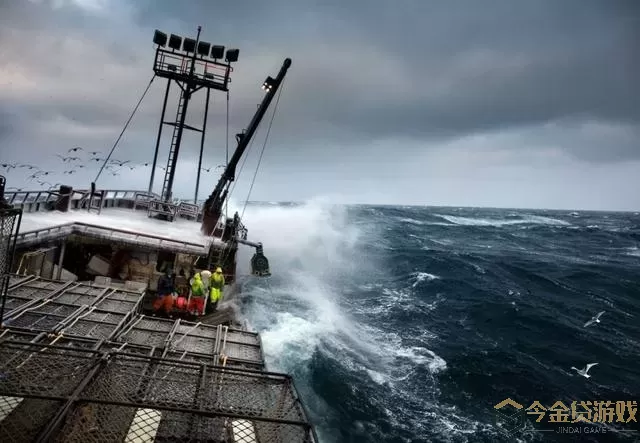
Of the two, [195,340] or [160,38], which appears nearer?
[195,340]

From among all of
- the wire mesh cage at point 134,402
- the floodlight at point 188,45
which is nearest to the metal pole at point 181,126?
the floodlight at point 188,45

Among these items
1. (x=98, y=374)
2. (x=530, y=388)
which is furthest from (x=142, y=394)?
(x=530, y=388)

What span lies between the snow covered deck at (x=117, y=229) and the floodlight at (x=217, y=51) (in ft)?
45.2

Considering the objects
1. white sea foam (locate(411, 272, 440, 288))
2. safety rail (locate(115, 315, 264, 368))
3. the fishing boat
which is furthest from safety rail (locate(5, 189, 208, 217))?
white sea foam (locate(411, 272, 440, 288))

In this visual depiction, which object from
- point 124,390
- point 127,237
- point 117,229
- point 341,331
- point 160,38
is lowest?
point 341,331

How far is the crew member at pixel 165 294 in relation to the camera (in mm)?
15750

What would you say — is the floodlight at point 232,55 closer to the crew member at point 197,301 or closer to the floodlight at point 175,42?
the floodlight at point 175,42

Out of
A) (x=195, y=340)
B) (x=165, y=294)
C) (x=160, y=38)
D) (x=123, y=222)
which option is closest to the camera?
(x=195, y=340)

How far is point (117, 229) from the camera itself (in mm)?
16312

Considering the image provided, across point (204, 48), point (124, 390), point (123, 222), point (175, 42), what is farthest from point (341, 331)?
point (175, 42)

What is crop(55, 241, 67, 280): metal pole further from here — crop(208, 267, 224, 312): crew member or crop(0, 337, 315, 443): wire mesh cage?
crop(0, 337, 315, 443): wire mesh cage

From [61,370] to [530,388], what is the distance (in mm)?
18425

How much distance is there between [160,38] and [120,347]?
2595cm

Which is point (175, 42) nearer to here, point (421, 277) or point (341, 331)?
point (341, 331)
